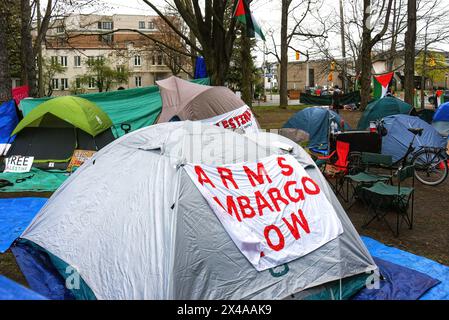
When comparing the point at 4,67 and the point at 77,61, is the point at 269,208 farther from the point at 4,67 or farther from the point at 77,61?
the point at 77,61

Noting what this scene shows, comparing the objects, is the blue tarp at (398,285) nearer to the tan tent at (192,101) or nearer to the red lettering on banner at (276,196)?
the red lettering on banner at (276,196)

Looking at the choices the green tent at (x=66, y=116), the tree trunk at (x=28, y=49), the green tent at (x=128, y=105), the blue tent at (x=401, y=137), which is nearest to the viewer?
the green tent at (x=66, y=116)

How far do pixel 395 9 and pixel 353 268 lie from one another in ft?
81.1

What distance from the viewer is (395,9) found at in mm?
24500

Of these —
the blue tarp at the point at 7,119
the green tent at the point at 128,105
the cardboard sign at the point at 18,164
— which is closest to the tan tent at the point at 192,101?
the green tent at the point at 128,105

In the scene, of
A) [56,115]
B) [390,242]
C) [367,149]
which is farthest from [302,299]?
[56,115]

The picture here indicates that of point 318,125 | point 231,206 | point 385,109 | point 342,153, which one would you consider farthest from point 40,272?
point 385,109

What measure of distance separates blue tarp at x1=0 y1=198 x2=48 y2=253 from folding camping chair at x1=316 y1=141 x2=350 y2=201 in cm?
493

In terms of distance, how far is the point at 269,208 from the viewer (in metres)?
3.69

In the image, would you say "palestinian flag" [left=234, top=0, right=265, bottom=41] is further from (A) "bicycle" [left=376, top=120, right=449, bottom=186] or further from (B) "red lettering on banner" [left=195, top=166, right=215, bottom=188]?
(B) "red lettering on banner" [left=195, top=166, right=215, bottom=188]

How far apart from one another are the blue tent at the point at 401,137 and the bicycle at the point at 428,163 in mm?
550

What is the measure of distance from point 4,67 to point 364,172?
356 inches

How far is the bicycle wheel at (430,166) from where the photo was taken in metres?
8.05

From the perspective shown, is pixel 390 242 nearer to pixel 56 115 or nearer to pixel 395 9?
pixel 56 115
